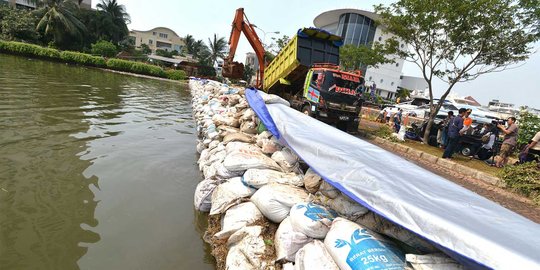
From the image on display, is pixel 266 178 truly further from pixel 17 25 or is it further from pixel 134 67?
pixel 17 25

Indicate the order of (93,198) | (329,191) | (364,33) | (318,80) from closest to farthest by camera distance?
(329,191) → (93,198) → (318,80) → (364,33)

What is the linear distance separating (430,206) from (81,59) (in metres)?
31.1

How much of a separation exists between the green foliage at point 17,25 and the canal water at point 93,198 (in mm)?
30957

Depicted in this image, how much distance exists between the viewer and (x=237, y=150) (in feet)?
11.6

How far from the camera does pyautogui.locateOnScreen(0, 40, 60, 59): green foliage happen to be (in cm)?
2338

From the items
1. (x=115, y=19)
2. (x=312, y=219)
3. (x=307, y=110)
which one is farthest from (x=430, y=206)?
(x=115, y=19)

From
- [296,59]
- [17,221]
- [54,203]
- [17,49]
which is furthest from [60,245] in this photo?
[17,49]

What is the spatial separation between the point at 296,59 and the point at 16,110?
7.06m

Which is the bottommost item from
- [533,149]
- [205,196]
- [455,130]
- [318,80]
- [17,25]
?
[205,196]

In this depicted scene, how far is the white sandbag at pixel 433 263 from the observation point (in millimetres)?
1507

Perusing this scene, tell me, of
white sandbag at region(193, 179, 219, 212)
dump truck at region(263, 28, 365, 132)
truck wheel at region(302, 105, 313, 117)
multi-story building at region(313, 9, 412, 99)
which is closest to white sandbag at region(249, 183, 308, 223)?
white sandbag at region(193, 179, 219, 212)

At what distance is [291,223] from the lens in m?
2.28

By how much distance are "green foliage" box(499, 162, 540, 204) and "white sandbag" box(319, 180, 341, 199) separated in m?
4.41

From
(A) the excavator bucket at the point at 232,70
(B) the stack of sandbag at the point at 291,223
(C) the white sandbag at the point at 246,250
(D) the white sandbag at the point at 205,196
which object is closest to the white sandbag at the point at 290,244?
(B) the stack of sandbag at the point at 291,223
